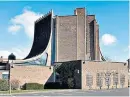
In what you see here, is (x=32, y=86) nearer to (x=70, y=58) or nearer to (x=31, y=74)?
(x=31, y=74)

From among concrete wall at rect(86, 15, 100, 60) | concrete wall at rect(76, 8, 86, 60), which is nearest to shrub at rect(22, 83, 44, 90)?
concrete wall at rect(76, 8, 86, 60)

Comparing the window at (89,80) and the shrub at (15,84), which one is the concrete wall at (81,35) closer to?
the window at (89,80)

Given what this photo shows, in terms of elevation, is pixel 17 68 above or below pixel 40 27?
below

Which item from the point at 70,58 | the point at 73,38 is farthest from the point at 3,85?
the point at 73,38

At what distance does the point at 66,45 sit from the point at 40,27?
55.3 feet

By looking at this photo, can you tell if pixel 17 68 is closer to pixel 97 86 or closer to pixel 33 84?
pixel 33 84

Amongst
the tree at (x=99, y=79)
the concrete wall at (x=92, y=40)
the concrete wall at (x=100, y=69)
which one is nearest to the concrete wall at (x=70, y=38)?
the concrete wall at (x=92, y=40)

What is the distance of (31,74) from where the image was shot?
173 ft

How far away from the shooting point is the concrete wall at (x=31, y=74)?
5159 cm

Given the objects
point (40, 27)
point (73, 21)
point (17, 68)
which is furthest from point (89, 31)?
point (17, 68)

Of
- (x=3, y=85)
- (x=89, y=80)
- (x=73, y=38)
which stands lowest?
(x=3, y=85)

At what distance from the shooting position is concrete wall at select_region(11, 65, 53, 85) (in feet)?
169

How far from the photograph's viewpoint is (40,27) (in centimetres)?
8662

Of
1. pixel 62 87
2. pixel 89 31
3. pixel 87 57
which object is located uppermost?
pixel 89 31
